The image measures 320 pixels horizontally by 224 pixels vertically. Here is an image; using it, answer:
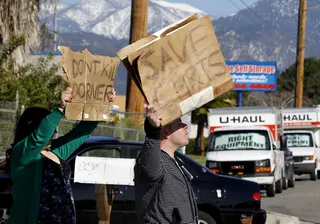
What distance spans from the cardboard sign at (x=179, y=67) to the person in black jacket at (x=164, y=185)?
26 centimetres

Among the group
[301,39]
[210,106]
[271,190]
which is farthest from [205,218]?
[210,106]

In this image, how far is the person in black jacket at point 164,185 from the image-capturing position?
16.5 ft

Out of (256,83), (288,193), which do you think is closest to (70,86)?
(288,193)

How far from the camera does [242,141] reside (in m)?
23.2

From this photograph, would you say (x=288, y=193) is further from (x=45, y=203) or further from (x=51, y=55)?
(x=45, y=203)

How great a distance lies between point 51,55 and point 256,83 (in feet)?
126

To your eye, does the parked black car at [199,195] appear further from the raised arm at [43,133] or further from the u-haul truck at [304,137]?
the u-haul truck at [304,137]

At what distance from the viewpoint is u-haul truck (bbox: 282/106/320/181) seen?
31.5 m

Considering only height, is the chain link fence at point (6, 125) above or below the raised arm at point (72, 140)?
above

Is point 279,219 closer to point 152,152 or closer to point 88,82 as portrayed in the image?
point 88,82

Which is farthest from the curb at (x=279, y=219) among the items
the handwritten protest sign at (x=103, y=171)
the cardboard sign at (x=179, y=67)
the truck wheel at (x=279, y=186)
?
the cardboard sign at (x=179, y=67)

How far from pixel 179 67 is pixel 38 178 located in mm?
1245

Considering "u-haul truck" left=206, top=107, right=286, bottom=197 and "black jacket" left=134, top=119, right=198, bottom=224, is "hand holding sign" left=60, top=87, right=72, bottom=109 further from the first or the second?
"u-haul truck" left=206, top=107, right=286, bottom=197

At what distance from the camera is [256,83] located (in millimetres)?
57656
